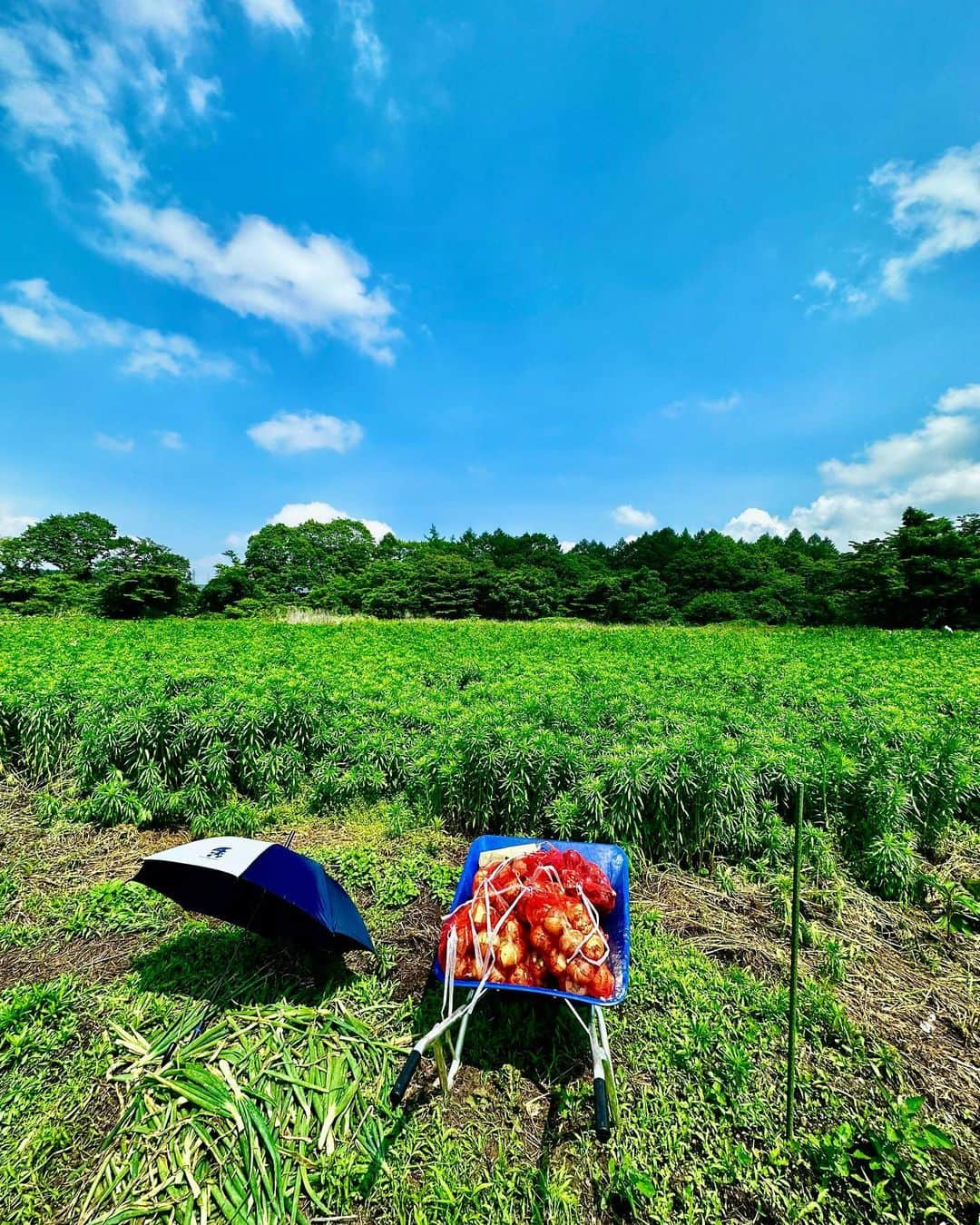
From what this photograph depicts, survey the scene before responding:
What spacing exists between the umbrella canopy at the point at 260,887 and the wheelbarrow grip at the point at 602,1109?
1.20m

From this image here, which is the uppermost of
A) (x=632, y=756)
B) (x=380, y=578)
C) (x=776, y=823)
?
(x=380, y=578)

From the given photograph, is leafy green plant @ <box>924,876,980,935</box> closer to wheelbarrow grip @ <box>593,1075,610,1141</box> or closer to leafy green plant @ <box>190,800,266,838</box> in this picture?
wheelbarrow grip @ <box>593,1075,610,1141</box>

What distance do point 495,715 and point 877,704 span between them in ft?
17.4

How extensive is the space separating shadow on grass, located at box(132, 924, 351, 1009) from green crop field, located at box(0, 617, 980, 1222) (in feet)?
0.05

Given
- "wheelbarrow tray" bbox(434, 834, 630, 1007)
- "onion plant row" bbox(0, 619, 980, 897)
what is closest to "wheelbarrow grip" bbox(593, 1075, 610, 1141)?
"wheelbarrow tray" bbox(434, 834, 630, 1007)

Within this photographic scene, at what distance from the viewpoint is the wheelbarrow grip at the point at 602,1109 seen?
178cm

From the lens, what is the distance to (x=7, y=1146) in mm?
1979

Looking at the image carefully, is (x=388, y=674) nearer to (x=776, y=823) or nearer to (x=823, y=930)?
(x=776, y=823)

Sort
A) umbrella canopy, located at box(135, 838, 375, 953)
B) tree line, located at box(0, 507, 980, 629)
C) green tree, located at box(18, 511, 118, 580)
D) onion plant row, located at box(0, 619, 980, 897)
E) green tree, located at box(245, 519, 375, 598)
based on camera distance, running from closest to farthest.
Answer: umbrella canopy, located at box(135, 838, 375, 953) < onion plant row, located at box(0, 619, 980, 897) < tree line, located at box(0, 507, 980, 629) < green tree, located at box(18, 511, 118, 580) < green tree, located at box(245, 519, 375, 598)

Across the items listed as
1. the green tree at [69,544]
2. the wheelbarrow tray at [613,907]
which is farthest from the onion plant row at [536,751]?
the green tree at [69,544]

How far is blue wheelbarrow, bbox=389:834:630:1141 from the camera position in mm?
1840

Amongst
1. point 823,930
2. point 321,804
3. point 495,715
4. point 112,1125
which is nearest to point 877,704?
point 823,930

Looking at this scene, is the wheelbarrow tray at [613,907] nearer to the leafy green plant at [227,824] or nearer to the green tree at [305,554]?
the leafy green plant at [227,824]

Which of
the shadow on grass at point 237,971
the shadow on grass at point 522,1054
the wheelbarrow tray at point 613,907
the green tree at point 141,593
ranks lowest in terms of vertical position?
the shadow on grass at point 522,1054
